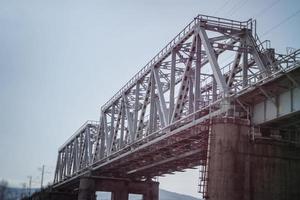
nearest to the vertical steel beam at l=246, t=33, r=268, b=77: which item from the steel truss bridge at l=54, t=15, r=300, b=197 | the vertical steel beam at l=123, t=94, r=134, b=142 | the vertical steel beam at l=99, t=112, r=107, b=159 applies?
the steel truss bridge at l=54, t=15, r=300, b=197

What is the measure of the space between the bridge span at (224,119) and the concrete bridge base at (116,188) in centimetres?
706

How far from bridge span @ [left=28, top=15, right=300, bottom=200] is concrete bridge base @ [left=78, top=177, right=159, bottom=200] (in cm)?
706

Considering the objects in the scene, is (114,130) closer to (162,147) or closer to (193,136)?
(162,147)

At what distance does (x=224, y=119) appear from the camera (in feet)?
97.1

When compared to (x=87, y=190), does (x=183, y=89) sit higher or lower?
higher

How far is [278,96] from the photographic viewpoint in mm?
28750

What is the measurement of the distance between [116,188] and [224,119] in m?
40.4

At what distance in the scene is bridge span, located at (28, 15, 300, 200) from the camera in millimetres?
28672

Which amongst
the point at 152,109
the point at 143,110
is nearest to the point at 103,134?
the point at 143,110

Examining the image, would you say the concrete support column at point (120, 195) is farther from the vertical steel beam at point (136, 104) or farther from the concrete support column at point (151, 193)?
the vertical steel beam at point (136, 104)

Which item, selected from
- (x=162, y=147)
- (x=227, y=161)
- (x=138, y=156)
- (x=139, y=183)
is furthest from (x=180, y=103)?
(x=139, y=183)

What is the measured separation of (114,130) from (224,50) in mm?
23972

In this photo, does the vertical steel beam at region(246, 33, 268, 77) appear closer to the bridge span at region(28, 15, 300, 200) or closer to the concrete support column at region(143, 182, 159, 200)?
the bridge span at region(28, 15, 300, 200)

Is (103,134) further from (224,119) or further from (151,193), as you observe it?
(224,119)
